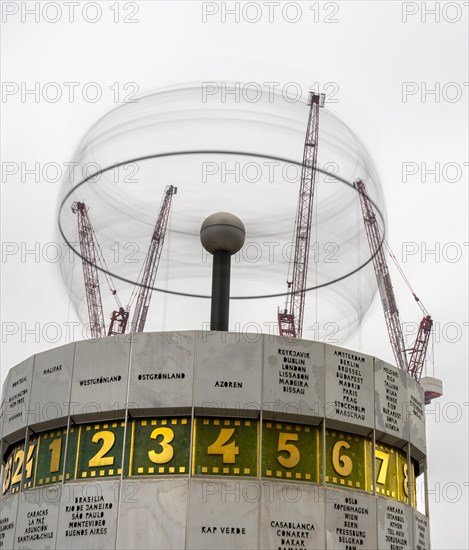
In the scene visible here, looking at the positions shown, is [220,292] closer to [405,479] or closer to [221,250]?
[221,250]

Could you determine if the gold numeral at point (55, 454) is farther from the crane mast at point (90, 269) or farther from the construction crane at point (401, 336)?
the construction crane at point (401, 336)

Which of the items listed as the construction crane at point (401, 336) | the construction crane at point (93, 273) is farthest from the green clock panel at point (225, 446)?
the construction crane at point (401, 336)

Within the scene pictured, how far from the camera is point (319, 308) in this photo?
30891 millimetres

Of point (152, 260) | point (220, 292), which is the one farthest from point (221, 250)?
point (152, 260)

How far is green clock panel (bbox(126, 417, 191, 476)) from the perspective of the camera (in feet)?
70.6

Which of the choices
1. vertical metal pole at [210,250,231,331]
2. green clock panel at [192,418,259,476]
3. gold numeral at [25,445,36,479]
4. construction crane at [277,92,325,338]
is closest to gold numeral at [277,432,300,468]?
green clock panel at [192,418,259,476]

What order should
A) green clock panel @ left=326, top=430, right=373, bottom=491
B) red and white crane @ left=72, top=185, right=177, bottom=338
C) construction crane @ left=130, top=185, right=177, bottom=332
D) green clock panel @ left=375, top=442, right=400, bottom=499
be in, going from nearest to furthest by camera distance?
green clock panel @ left=326, top=430, right=373, bottom=491
green clock panel @ left=375, top=442, right=400, bottom=499
red and white crane @ left=72, top=185, right=177, bottom=338
construction crane @ left=130, top=185, right=177, bottom=332

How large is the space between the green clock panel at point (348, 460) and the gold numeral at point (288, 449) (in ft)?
2.71

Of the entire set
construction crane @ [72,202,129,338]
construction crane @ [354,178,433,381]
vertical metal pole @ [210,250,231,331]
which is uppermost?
construction crane @ [354,178,433,381]

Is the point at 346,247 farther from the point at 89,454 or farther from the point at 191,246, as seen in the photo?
the point at 89,454

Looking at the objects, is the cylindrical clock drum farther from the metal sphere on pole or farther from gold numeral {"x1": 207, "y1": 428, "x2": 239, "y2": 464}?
the metal sphere on pole

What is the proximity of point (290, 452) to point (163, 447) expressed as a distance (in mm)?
2977

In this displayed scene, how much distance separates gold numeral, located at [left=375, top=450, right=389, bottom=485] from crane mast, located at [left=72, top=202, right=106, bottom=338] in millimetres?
10985

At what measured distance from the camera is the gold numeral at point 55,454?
22.7 metres
